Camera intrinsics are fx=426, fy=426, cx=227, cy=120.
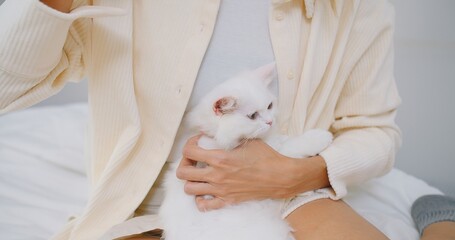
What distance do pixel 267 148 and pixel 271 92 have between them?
0.43 ft

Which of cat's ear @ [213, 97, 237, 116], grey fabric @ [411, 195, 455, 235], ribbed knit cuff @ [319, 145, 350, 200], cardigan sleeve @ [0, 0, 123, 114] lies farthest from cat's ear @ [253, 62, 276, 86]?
grey fabric @ [411, 195, 455, 235]

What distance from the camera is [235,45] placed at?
3.25 feet

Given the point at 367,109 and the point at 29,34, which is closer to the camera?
the point at 29,34

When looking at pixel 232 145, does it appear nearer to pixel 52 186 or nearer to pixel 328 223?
pixel 328 223

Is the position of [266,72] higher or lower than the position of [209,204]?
higher

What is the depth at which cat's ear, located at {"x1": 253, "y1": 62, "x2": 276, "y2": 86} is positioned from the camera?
3.12 ft

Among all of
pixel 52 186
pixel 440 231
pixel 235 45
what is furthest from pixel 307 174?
pixel 52 186

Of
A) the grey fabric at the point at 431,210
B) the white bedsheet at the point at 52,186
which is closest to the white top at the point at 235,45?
the white bedsheet at the point at 52,186

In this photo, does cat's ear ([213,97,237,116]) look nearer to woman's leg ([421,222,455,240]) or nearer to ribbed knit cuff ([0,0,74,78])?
ribbed knit cuff ([0,0,74,78])

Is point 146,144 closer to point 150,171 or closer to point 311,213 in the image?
point 150,171

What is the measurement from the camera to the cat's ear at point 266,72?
3.12 ft

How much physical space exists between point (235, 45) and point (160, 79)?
19 cm

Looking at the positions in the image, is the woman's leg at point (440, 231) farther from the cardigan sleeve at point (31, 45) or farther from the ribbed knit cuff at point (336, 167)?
the cardigan sleeve at point (31, 45)

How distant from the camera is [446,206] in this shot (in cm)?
129
